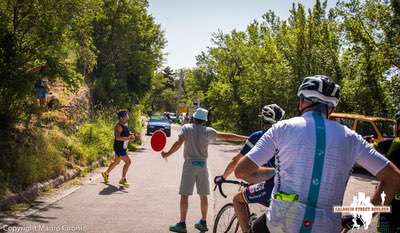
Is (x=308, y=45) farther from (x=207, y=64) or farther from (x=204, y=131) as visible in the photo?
(x=207, y=64)

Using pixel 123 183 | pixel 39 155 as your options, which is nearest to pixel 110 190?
pixel 123 183

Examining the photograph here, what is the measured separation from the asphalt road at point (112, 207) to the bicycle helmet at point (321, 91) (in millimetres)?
5190

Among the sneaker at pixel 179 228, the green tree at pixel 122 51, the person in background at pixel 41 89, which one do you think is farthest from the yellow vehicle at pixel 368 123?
the green tree at pixel 122 51

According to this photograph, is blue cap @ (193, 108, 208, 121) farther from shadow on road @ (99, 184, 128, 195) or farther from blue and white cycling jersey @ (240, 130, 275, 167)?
shadow on road @ (99, 184, 128, 195)

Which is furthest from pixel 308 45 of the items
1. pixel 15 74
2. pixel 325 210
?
pixel 325 210

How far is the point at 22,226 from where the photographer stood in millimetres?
7410

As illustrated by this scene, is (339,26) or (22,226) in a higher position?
(339,26)

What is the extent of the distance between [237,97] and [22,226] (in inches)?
1628

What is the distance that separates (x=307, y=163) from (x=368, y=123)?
20.5 metres

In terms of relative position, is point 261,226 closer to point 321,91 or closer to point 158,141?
point 321,91

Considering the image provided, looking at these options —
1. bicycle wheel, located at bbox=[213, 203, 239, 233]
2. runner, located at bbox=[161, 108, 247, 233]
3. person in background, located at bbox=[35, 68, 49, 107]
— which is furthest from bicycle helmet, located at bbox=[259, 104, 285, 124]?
person in background, located at bbox=[35, 68, 49, 107]

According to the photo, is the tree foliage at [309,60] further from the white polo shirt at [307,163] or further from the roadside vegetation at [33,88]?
the white polo shirt at [307,163]

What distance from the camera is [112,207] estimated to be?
9.55 metres

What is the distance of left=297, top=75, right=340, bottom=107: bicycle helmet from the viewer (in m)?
3.04
